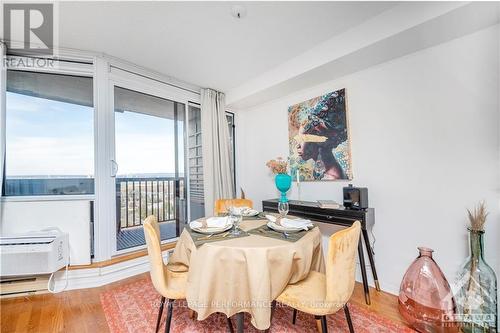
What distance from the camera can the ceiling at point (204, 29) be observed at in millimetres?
1777

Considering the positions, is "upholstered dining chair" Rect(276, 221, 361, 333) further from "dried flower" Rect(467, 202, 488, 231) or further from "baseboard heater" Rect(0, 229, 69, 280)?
"baseboard heater" Rect(0, 229, 69, 280)

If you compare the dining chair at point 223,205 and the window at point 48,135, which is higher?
the window at point 48,135

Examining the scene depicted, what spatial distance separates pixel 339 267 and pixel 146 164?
8.41 ft

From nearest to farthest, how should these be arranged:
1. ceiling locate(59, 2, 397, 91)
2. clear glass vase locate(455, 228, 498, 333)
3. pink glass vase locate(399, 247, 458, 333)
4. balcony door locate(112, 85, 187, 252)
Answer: clear glass vase locate(455, 228, 498, 333) → pink glass vase locate(399, 247, 458, 333) → ceiling locate(59, 2, 397, 91) → balcony door locate(112, 85, 187, 252)

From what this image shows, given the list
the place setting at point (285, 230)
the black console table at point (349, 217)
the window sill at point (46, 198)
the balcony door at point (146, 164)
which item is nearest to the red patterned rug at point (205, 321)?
the black console table at point (349, 217)

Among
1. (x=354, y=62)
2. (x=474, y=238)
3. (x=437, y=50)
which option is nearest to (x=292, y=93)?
(x=354, y=62)

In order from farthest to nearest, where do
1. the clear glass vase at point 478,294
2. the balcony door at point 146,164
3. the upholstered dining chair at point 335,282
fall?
1. the balcony door at point 146,164
2. the clear glass vase at point 478,294
3. the upholstered dining chair at point 335,282

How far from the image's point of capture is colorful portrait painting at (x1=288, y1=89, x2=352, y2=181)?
8.21 ft

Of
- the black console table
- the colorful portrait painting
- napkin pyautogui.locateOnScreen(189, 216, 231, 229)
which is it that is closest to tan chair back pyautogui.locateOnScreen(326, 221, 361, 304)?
napkin pyautogui.locateOnScreen(189, 216, 231, 229)

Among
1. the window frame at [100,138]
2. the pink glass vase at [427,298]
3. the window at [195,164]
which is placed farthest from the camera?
the window at [195,164]

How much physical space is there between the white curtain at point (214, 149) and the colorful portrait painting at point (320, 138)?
3.34ft

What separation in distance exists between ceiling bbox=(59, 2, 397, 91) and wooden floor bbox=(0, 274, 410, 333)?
8.32ft

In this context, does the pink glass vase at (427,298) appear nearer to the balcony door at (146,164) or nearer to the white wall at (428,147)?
the white wall at (428,147)

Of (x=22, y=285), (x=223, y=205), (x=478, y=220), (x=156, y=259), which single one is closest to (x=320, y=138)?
(x=223, y=205)
